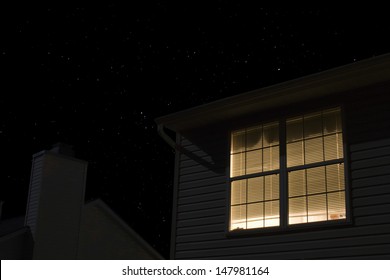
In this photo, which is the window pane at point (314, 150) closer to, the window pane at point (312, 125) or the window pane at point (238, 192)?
the window pane at point (312, 125)

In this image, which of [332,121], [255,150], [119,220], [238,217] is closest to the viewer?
[332,121]

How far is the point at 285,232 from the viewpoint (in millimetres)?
7898

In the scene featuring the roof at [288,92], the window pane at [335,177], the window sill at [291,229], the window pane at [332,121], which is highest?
the roof at [288,92]

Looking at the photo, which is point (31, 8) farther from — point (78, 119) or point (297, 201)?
point (297, 201)

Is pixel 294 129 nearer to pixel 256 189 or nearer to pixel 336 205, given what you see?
pixel 256 189

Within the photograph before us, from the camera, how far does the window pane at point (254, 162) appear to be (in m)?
8.62

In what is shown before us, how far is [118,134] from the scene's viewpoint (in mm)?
28719

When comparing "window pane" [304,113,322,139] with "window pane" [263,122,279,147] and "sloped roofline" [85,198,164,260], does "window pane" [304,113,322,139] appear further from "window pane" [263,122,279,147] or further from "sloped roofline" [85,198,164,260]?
"sloped roofline" [85,198,164,260]

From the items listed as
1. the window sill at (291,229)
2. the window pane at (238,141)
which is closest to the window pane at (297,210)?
the window sill at (291,229)

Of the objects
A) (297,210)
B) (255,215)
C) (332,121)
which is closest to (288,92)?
(332,121)

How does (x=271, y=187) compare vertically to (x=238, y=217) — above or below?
above

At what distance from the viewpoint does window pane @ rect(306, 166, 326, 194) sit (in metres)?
7.82

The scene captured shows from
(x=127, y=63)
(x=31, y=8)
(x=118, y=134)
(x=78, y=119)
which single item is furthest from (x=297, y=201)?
(x=118, y=134)

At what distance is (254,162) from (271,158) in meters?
0.32
